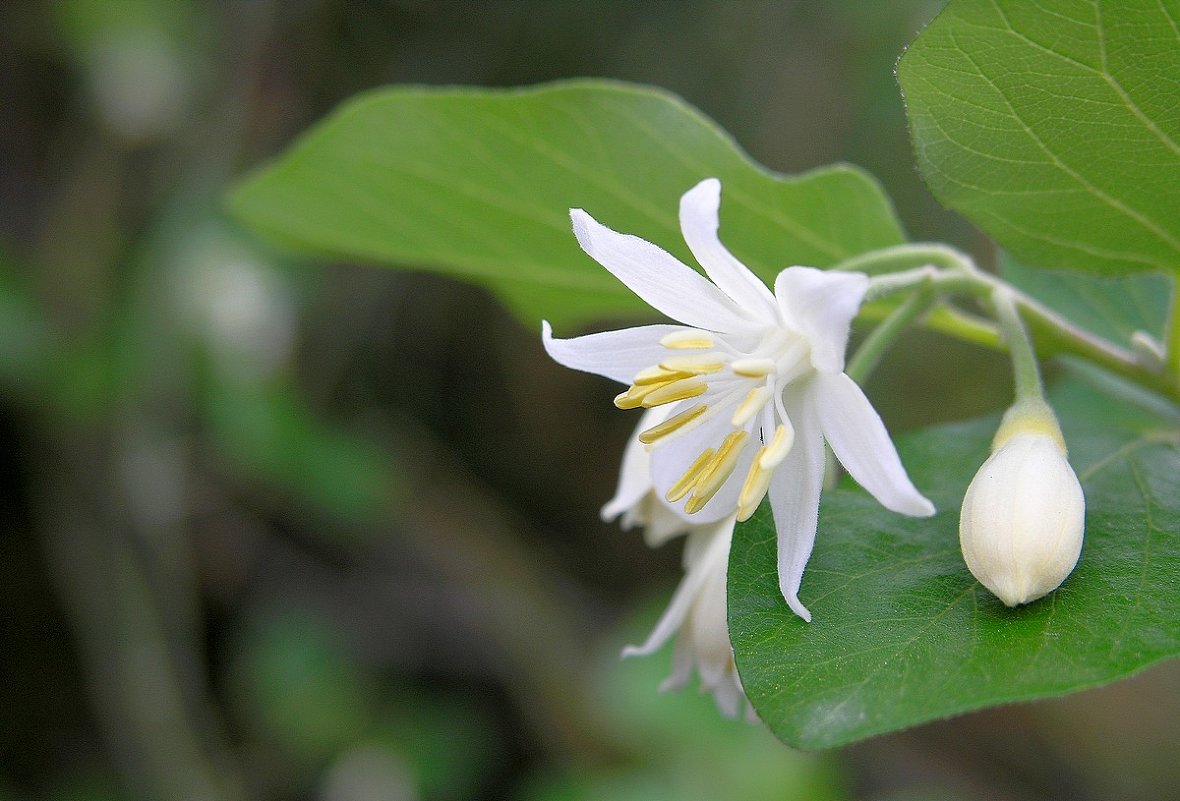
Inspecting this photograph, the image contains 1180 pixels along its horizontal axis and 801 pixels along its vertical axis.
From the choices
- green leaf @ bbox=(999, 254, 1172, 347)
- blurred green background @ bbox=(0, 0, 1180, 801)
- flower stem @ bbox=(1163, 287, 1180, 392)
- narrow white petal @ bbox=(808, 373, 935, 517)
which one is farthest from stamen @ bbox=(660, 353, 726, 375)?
blurred green background @ bbox=(0, 0, 1180, 801)

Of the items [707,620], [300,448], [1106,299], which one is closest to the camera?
[707,620]

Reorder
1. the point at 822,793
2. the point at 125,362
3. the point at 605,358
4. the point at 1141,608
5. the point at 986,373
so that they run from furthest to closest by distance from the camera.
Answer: the point at 986,373
the point at 125,362
the point at 822,793
the point at 605,358
the point at 1141,608

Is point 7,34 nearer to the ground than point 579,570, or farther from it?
farther from it

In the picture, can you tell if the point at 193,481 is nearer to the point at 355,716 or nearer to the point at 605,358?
the point at 355,716

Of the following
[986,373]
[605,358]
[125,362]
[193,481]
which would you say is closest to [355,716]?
[193,481]

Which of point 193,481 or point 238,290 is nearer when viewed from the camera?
point 238,290

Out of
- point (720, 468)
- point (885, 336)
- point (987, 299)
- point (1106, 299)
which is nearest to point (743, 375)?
point (720, 468)

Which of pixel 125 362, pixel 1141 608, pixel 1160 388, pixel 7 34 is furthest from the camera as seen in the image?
pixel 7 34

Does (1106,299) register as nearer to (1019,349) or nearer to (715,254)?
(1019,349)
